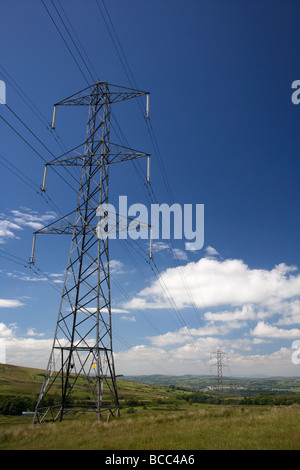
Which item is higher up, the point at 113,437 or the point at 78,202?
the point at 78,202

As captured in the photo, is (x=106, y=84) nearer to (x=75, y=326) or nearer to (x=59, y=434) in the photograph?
(x=75, y=326)

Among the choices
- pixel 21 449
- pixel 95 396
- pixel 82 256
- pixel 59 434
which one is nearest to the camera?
pixel 21 449

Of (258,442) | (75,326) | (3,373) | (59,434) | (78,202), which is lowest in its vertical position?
(3,373)

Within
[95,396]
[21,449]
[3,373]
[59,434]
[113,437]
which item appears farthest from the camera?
[3,373]

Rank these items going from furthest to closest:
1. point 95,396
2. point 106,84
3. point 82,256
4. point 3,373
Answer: point 3,373, point 106,84, point 82,256, point 95,396

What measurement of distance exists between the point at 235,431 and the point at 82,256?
1555 cm

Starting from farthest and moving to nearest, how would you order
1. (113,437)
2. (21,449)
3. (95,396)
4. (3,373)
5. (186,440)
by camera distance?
(3,373) → (95,396) → (113,437) → (186,440) → (21,449)

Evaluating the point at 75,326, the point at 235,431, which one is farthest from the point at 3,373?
the point at 235,431

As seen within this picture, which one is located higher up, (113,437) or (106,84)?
(106,84)

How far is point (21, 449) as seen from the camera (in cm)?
1259
